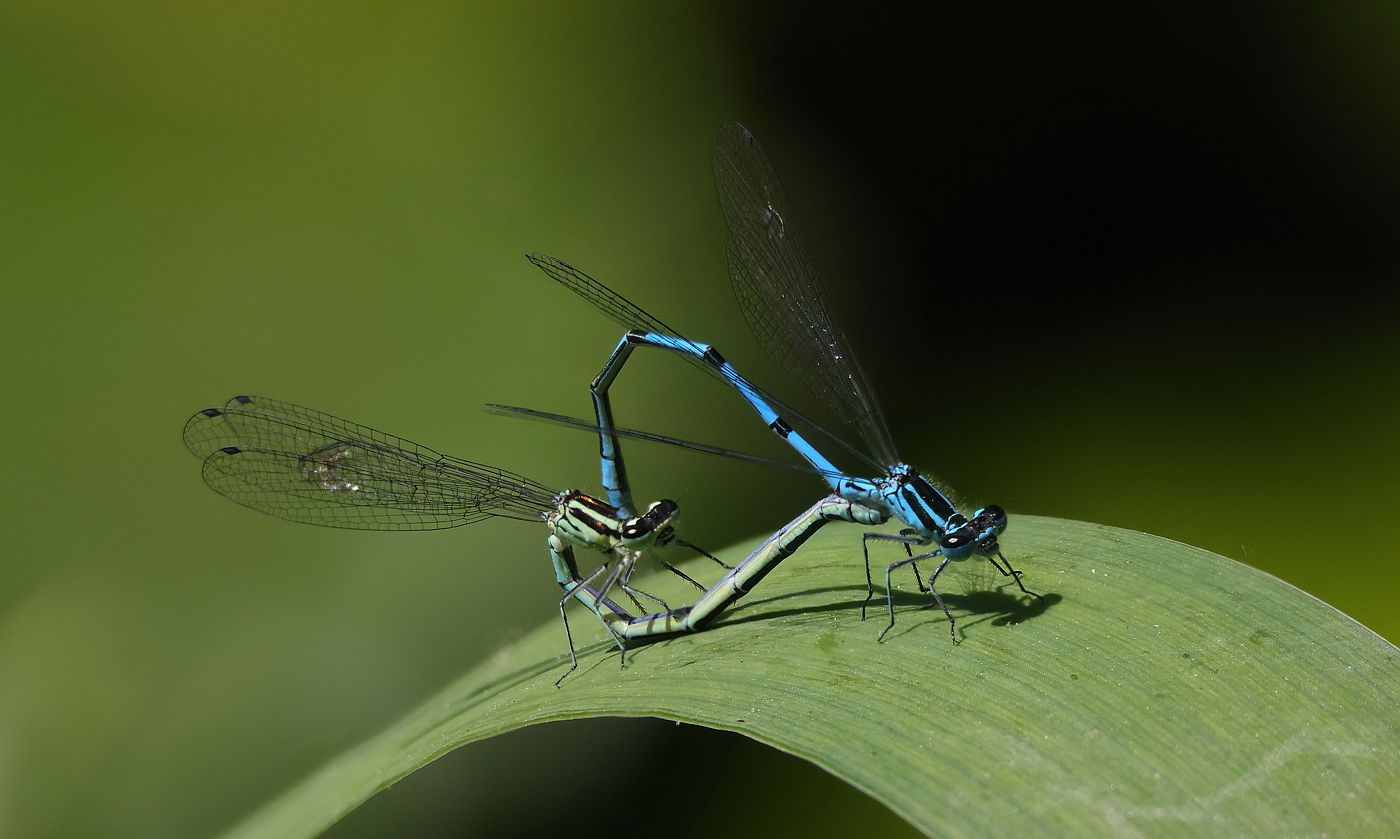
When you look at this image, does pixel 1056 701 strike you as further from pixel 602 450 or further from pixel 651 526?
pixel 602 450

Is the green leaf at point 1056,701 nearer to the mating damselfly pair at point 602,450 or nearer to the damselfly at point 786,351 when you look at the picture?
the damselfly at point 786,351

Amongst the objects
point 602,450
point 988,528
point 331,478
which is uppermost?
point 331,478

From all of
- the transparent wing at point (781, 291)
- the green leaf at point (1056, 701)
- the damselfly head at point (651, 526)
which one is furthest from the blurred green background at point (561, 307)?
the transparent wing at point (781, 291)

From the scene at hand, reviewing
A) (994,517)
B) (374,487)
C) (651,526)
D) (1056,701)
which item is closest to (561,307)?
(374,487)

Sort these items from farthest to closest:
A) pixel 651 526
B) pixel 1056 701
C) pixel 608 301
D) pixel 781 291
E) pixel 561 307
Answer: pixel 561 307 → pixel 608 301 → pixel 781 291 → pixel 651 526 → pixel 1056 701

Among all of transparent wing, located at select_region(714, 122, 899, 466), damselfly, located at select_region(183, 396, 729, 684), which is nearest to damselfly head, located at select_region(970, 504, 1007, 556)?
transparent wing, located at select_region(714, 122, 899, 466)
